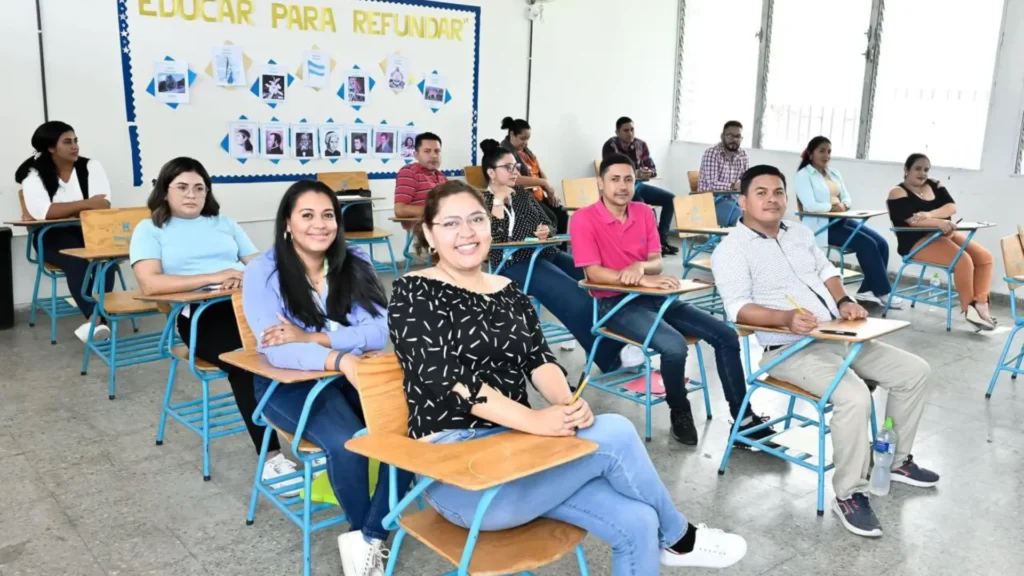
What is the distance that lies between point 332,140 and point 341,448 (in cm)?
479

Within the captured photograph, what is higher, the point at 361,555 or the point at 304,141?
the point at 304,141

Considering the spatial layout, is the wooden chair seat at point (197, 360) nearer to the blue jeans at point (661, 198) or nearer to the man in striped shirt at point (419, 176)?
the man in striped shirt at point (419, 176)

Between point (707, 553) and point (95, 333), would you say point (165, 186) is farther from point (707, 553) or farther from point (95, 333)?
point (707, 553)

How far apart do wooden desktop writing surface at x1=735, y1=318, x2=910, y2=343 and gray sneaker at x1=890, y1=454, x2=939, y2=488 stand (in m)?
0.62

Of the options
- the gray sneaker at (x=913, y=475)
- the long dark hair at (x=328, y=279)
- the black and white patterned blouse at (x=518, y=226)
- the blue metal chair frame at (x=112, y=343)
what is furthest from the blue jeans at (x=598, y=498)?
the black and white patterned blouse at (x=518, y=226)

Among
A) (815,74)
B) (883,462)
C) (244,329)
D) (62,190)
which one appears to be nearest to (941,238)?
(815,74)

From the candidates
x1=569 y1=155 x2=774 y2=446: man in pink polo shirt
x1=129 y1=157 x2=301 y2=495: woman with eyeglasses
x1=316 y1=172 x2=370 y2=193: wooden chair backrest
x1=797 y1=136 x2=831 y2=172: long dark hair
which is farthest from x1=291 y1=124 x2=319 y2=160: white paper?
Result: x1=797 y1=136 x2=831 y2=172: long dark hair

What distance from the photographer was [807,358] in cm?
305

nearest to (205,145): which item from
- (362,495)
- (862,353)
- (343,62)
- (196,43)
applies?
(196,43)

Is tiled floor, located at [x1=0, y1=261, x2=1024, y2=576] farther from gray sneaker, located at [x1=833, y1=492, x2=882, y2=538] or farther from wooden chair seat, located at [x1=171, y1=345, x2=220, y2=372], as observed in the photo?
wooden chair seat, located at [x1=171, y1=345, x2=220, y2=372]

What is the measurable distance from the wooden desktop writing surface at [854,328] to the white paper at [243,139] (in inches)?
176

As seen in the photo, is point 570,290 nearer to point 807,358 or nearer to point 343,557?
point 807,358

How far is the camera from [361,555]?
7.83 ft

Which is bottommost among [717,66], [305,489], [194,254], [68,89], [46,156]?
[305,489]
